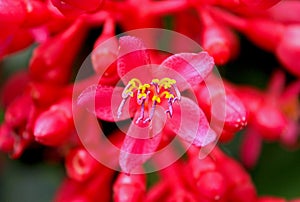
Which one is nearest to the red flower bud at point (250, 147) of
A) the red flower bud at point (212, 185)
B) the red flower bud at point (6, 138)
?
the red flower bud at point (212, 185)

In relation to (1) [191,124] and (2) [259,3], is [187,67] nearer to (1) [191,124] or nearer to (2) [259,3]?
(1) [191,124]

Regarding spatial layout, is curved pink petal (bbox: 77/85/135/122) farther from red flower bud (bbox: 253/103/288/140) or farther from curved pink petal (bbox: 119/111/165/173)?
red flower bud (bbox: 253/103/288/140)

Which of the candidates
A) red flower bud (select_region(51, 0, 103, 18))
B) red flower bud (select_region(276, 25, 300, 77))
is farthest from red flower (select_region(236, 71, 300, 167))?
red flower bud (select_region(51, 0, 103, 18))

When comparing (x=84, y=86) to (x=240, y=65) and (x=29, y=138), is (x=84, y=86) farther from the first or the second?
(x=240, y=65)

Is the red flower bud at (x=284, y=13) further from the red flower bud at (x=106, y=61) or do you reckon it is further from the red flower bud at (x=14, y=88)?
the red flower bud at (x=14, y=88)

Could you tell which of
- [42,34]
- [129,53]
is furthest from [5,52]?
[129,53]

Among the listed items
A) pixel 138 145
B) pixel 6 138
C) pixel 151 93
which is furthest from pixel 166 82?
pixel 6 138
